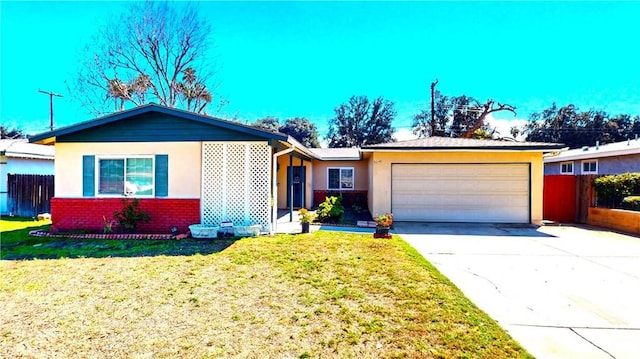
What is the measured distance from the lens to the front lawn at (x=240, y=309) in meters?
3.08

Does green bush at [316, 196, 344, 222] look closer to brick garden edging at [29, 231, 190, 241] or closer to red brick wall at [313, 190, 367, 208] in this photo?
brick garden edging at [29, 231, 190, 241]

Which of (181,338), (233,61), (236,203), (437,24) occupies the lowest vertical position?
(181,338)

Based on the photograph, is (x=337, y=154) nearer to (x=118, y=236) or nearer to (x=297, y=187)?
(x=297, y=187)

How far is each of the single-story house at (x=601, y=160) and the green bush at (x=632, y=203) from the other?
242 centimetres

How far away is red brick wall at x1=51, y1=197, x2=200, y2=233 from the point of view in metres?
8.95

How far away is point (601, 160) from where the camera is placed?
1459 cm

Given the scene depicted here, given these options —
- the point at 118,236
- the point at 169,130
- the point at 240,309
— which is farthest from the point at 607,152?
the point at 118,236

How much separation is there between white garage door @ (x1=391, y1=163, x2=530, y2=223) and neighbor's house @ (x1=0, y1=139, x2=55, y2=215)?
14.3m

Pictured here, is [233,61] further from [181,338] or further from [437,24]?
[181,338]

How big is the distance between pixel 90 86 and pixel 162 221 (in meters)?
17.0

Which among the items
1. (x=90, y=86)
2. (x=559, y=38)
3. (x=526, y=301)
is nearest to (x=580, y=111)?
(x=559, y=38)

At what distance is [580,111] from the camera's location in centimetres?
3425

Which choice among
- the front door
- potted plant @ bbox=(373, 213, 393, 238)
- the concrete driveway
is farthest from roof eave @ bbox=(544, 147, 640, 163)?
the front door

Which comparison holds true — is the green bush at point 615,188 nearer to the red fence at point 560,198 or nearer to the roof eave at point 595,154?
the red fence at point 560,198
